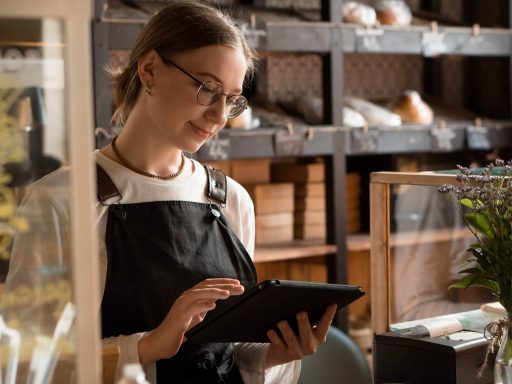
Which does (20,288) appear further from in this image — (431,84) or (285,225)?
(431,84)

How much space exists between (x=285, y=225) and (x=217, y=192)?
190 centimetres

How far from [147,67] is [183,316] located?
0.55 metres

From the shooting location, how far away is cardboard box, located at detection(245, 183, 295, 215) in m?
3.60

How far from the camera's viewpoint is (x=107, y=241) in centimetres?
168

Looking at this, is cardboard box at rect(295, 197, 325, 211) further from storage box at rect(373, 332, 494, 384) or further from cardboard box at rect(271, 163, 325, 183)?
storage box at rect(373, 332, 494, 384)

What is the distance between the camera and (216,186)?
1.88m

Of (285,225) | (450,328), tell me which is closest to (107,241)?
(450,328)

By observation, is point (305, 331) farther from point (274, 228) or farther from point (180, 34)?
point (274, 228)

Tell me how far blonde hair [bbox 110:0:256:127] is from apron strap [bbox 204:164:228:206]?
0.23 metres

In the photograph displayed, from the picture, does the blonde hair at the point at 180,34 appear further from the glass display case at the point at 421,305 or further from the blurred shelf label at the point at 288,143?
the blurred shelf label at the point at 288,143

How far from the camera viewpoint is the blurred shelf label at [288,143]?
3502mm

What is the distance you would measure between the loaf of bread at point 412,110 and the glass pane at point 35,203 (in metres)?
3.34

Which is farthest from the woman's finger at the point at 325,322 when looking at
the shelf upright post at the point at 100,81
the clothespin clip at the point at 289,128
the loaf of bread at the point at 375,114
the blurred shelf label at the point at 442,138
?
the blurred shelf label at the point at 442,138

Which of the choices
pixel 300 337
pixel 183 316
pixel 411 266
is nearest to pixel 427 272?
pixel 411 266
